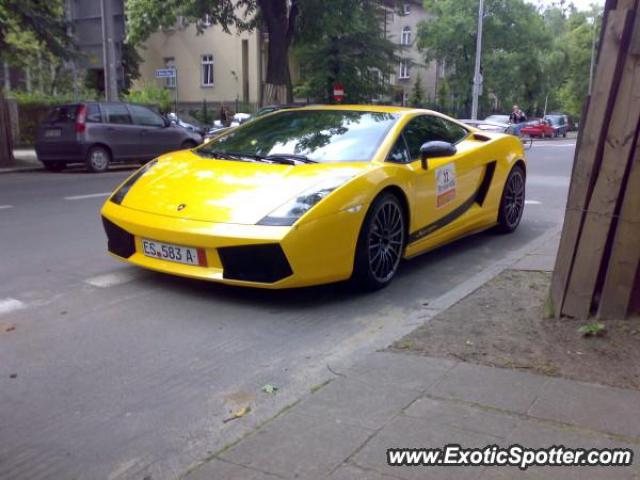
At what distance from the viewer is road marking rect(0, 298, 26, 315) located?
462 cm

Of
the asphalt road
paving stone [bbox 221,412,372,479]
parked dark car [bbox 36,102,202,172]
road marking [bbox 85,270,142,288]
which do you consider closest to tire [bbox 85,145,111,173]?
parked dark car [bbox 36,102,202,172]

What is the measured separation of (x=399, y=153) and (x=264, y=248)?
5.46ft

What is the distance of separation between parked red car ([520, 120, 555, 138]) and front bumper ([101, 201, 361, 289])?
38279 millimetres

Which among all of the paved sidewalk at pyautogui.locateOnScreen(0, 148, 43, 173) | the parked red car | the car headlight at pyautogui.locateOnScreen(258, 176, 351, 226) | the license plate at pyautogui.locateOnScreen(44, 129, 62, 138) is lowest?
the parked red car

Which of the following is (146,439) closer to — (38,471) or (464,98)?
(38,471)

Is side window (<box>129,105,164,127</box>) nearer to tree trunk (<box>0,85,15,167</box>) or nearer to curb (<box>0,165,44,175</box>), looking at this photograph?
curb (<box>0,165,44,175</box>)

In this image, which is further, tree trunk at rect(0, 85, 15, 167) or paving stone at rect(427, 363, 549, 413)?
tree trunk at rect(0, 85, 15, 167)

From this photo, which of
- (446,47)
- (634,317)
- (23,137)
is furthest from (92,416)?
(446,47)

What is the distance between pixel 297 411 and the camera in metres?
3.06

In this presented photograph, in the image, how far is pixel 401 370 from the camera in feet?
11.5

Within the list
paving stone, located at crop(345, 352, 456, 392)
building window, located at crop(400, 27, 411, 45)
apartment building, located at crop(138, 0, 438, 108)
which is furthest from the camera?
building window, located at crop(400, 27, 411, 45)

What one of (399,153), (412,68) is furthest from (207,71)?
(399,153)

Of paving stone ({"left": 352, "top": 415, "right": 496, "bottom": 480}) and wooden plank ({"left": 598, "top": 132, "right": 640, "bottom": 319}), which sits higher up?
wooden plank ({"left": 598, "top": 132, "right": 640, "bottom": 319})

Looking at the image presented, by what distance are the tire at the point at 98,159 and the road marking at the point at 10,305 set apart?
33.7 feet
